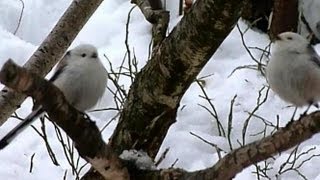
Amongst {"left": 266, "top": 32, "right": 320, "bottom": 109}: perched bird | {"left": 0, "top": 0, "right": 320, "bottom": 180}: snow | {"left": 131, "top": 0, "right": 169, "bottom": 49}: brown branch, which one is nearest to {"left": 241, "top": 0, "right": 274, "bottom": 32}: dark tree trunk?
{"left": 0, "top": 0, "right": 320, "bottom": 180}: snow

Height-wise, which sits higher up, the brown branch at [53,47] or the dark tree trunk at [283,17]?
the brown branch at [53,47]

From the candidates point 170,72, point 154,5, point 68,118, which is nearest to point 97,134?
point 68,118

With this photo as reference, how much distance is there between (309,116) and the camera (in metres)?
1.33

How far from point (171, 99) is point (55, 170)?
0.93 meters

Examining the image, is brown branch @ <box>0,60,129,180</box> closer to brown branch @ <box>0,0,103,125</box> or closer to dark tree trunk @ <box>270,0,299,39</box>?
brown branch @ <box>0,0,103,125</box>

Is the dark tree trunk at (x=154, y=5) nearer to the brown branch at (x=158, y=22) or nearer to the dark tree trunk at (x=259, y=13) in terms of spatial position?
the brown branch at (x=158, y=22)

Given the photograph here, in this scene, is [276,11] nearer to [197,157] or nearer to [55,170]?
[197,157]

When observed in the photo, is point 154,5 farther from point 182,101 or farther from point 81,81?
point 182,101

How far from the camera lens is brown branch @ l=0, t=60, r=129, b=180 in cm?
114

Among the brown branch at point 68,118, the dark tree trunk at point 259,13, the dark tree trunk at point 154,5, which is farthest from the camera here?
the dark tree trunk at point 259,13

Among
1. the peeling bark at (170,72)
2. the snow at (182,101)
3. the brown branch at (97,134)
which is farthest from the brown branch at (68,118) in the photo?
the snow at (182,101)

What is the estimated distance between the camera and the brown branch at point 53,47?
1797 mm

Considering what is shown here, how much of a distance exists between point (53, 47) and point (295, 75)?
651mm

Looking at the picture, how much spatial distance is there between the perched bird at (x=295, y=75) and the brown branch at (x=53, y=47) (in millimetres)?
576
